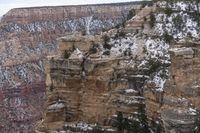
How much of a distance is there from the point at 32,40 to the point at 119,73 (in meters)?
95.6

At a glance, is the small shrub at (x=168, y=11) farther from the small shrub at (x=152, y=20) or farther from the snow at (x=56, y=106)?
the snow at (x=56, y=106)

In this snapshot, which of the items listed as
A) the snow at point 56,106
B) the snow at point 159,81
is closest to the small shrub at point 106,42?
the snow at point 56,106

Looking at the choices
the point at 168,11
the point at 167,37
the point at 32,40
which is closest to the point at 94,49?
the point at 167,37

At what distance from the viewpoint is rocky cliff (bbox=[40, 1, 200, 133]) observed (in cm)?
4050

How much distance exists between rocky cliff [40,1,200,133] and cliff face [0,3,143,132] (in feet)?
197

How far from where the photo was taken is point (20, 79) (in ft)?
393

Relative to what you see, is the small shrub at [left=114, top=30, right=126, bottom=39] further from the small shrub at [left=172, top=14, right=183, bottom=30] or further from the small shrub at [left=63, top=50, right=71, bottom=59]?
the small shrub at [left=172, top=14, right=183, bottom=30]

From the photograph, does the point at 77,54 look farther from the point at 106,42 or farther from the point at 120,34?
the point at 120,34

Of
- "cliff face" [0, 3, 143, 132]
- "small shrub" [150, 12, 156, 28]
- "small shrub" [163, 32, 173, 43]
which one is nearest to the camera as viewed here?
"small shrub" [163, 32, 173, 43]

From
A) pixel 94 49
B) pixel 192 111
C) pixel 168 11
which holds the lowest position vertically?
pixel 192 111

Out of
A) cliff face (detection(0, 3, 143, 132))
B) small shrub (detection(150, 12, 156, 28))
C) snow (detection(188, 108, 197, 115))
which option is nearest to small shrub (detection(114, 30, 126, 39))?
small shrub (detection(150, 12, 156, 28))

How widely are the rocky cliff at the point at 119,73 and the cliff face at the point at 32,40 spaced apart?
60.1 m

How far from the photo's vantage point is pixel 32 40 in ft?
448

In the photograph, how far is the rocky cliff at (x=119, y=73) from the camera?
4050 cm
